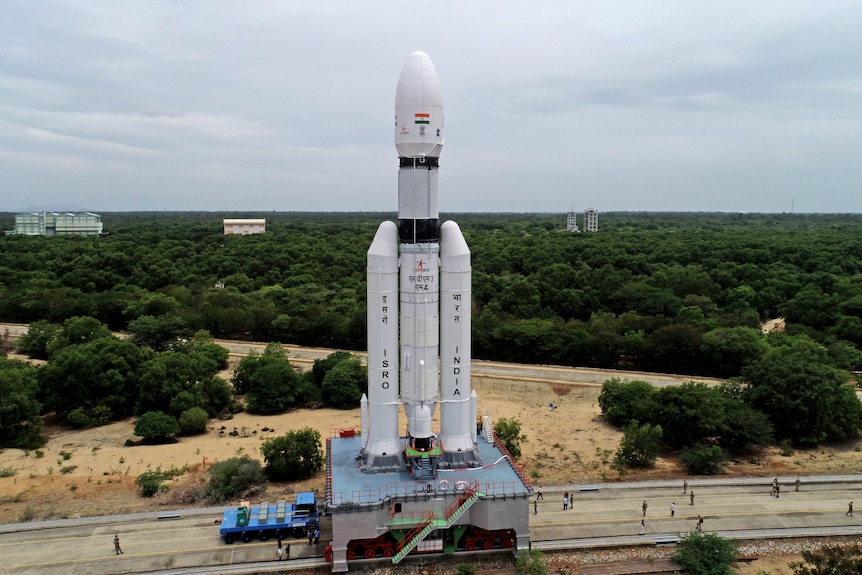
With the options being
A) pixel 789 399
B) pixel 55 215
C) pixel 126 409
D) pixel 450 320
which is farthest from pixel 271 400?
pixel 55 215

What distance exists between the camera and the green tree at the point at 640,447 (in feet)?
119

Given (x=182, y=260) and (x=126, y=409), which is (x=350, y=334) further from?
(x=182, y=260)

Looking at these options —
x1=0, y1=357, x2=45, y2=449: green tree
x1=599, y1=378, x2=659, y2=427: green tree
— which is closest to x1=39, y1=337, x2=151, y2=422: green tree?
x1=0, y1=357, x2=45, y2=449: green tree

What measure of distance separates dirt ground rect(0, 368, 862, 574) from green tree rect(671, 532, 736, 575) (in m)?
1.99

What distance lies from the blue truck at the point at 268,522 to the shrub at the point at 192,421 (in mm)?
16610

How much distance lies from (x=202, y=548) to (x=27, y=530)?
9334mm

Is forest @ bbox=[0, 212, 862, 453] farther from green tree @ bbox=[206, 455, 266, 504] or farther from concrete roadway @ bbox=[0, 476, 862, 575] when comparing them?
green tree @ bbox=[206, 455, 266, 504]

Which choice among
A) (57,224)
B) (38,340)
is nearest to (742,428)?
(38,340)

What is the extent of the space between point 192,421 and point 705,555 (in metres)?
34.3

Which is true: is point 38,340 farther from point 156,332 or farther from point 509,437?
point 509,437

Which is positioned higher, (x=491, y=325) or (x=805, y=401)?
(x=491, y=325)

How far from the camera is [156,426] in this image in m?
42.1

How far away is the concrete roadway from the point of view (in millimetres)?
26281

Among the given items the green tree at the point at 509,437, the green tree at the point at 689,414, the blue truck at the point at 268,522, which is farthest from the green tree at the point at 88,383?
the green tree at the point at 689,414
